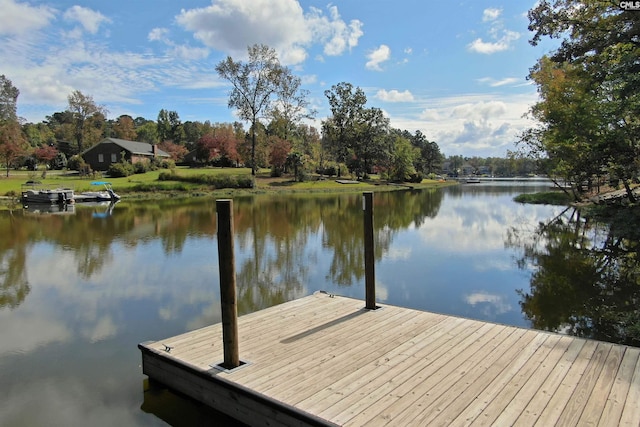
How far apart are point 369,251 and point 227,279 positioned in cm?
243

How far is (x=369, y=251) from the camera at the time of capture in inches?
240

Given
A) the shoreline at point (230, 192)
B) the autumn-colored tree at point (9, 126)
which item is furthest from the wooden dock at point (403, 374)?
the autumn-colored tree at point (9, 126)

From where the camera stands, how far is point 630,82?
1066 cm

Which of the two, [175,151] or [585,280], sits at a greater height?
[175,151]

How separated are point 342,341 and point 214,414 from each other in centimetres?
155

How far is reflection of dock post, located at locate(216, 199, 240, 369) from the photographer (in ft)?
13.8

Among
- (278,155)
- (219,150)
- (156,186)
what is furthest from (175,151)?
(156,186)

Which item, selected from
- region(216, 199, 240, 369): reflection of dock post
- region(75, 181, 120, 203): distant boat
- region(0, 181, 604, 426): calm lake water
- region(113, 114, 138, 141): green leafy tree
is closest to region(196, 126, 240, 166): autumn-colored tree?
region(113, 114, 138, 141): green leafy tree

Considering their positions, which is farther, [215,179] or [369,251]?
[215,179]

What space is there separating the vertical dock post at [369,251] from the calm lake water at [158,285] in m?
1.50

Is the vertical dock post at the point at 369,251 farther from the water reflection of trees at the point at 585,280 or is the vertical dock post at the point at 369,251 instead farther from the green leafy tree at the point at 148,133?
the green leafy tree at the point at 148,133

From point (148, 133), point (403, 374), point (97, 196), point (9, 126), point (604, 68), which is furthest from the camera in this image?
point (148, 133)

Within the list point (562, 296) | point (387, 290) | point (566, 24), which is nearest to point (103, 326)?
point (387, 290)

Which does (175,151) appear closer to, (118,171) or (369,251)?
(118,171)
